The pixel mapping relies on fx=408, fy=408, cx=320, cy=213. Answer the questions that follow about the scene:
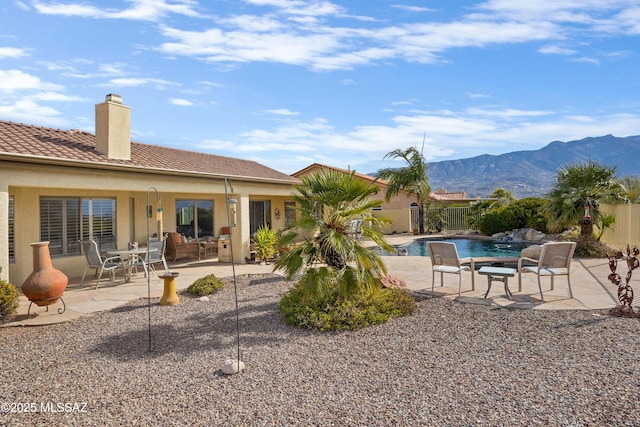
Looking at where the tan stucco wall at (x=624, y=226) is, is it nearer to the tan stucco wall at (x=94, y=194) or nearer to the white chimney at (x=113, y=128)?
the tan stucco wall at (x=94, y=194)

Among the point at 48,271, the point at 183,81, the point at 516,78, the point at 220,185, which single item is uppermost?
the point at 516,78

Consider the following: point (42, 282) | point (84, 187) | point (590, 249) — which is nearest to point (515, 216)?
point (590, 249)

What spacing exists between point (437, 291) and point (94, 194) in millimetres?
10328

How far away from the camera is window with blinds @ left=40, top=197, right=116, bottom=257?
11.4 meters

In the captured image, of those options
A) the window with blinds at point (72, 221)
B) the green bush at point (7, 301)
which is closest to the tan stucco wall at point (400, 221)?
the window with blinds at point (72, 221)

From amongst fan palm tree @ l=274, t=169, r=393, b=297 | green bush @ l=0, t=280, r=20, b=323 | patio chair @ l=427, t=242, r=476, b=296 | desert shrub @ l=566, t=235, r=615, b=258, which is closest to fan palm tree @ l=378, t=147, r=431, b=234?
desert shrub @ l=566, t=235, r=615, b=258

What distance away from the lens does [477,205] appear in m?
26.7

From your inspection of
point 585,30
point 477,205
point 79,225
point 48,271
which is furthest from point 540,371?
point 477,205

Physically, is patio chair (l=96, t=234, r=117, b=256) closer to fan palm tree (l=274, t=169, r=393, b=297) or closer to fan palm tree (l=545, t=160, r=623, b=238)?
fan palm tree (l=274, t=169, r=393, b=297)

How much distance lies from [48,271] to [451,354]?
6920 mm

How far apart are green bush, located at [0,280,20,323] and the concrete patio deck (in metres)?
0.16

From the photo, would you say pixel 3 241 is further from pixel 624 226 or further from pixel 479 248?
pixel 624 226

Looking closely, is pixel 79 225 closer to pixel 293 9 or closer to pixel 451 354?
pixel 293 9

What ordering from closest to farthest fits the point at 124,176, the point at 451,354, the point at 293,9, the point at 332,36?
the point at 451,354 < the point at 293,9 < the point at 124,176 < the point at 332,36
